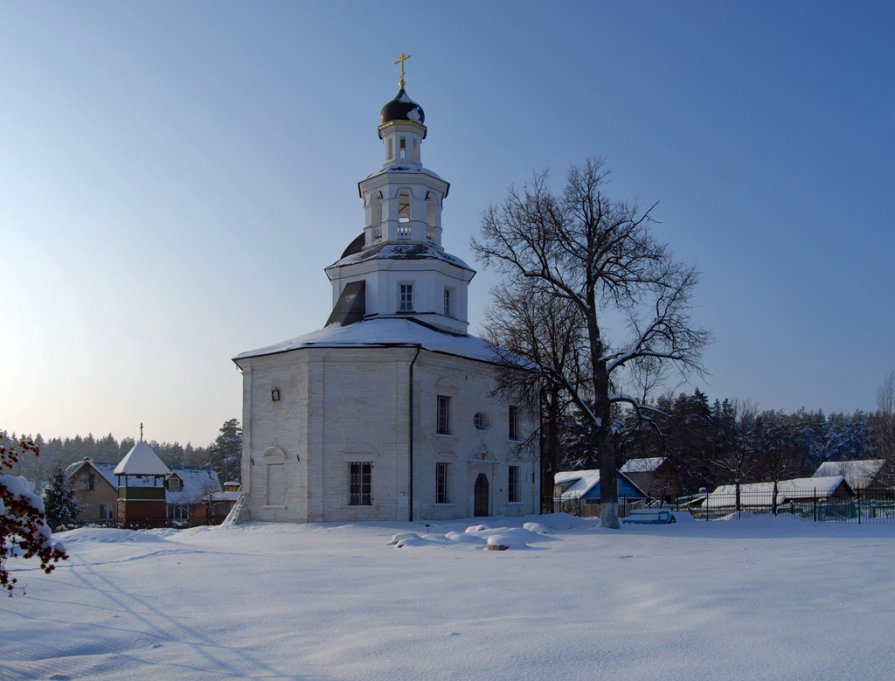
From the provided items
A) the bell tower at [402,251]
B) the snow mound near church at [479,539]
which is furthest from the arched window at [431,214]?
the snow mound near church at [479,539]

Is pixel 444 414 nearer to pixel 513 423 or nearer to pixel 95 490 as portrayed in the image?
pixel 513 423

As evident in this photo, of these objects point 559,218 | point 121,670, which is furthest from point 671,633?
point 559,218

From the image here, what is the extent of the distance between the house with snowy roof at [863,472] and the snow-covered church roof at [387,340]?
41.1 meters

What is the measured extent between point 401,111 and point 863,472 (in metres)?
55.5

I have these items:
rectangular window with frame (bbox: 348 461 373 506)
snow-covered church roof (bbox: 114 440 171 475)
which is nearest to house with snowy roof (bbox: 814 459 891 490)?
rectangular window with frame (bbox: 348 461 373 506)

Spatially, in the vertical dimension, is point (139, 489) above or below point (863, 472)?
above

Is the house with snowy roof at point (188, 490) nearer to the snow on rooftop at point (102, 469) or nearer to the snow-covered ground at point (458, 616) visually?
the snow on rooftop at point (102, 469)

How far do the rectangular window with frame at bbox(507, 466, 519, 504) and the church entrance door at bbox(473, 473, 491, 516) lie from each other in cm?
180

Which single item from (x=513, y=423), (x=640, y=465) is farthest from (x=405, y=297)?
(x=640, y=465)

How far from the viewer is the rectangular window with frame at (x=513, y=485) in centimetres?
3434

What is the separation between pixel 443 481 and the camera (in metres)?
30.8

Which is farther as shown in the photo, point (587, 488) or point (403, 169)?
point (587, 488)

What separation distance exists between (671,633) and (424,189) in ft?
94.9

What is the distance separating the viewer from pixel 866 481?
69.4 m
